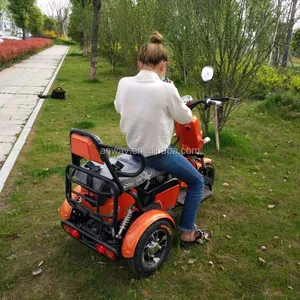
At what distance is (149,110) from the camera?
8.12ft

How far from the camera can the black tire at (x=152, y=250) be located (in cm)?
254

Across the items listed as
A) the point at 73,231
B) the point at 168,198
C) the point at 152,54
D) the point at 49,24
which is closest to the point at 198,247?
the point at 168,198

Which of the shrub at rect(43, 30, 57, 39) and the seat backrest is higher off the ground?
the seat backrest

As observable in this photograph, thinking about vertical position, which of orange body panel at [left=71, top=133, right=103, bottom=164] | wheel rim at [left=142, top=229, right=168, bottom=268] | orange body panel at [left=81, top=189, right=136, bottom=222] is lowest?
wheel rim at [left=142, top=229, right=168, bottom=268]

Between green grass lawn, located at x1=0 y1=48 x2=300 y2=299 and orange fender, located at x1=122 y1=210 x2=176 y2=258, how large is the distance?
15.4 inches

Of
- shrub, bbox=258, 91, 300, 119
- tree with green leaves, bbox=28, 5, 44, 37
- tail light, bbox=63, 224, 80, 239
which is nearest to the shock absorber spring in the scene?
tail light, bbox=63, 224, 80, 239

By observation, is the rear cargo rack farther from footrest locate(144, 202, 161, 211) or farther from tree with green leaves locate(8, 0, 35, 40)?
tree with green leaves locate(8, 0, 35, 40)

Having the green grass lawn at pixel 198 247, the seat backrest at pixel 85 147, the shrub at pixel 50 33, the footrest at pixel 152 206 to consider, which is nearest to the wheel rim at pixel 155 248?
the green grass lawn at pixel 198 247

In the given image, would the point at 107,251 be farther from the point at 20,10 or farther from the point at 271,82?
the point at 20,10

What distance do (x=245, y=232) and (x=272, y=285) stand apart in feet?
2.51

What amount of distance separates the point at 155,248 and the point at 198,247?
62 centimetres

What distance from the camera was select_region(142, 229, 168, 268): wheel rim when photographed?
2.68m

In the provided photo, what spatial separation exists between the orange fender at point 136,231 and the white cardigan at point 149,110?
1.65ft

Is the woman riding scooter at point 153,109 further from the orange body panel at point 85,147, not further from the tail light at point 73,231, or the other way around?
the tail light at point 73,231
